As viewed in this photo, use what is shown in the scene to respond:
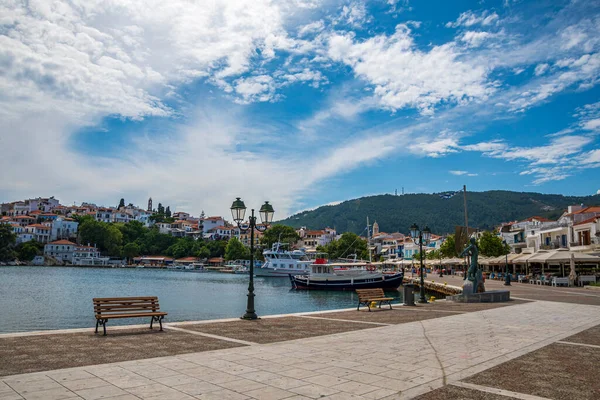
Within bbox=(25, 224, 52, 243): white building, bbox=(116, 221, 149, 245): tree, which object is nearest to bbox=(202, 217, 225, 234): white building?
bbox=(116, 221, 149, 245): tree

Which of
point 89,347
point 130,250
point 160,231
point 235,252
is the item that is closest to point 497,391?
point 89,347

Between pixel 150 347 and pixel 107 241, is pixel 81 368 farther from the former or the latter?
pixel 107 241

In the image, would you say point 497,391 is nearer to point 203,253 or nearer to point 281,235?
point 281,235

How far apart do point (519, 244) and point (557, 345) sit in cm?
6516

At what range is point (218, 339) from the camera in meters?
9.73

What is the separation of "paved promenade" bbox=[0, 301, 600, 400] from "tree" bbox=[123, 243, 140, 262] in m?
135

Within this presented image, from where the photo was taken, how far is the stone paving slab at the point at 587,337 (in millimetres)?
9977

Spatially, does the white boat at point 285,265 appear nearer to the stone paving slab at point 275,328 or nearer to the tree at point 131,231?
the stone paving slab at point 275,328

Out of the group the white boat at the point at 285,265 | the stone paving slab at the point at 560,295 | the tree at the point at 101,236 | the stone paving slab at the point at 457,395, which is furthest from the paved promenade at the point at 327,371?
the tree at the point at 101,236

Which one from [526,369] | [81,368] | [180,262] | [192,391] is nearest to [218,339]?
[81,368]

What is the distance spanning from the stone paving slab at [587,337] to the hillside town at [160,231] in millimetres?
45544

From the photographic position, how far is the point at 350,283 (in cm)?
4944

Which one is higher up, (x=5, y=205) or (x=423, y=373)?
(x=5, y=205)

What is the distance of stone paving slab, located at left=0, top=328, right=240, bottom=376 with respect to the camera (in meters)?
7.02
